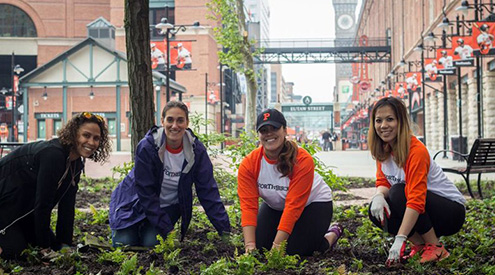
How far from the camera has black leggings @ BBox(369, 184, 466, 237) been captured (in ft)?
14.6

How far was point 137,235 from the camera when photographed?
4.95 meters

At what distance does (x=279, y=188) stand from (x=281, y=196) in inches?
3.6

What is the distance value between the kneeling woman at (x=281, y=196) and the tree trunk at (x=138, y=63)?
2.38m

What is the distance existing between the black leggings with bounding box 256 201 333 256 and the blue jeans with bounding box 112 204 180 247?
90 cm

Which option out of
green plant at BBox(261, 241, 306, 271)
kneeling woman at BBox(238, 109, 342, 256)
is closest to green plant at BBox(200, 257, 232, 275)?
green plant at BBox(261, 241, 306, 271)

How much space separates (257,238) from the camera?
15.6 ft

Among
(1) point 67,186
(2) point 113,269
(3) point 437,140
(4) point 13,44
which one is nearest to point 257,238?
(2) point 113,269

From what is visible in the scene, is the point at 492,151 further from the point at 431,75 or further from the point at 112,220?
the point at 431,75

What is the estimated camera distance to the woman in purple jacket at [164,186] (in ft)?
15.5

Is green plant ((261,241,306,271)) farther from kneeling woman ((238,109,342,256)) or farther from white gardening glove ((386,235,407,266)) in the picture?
white gardening glove ((386,235,407,266))

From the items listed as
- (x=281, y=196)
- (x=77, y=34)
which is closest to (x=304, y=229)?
(x=281, y=196)

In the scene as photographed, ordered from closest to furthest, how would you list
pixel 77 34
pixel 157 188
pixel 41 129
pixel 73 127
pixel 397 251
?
pixel 397 251
pixel 73 127
pixel 157 188
pixel 41 129
pixel 77 34

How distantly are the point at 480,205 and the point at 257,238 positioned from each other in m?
4.28

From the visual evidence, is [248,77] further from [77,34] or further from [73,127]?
[77,34]
